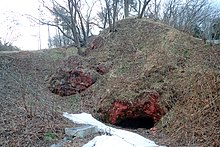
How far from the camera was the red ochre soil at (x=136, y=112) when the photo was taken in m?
8.22

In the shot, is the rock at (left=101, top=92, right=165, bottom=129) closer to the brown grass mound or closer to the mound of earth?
the mound of earth

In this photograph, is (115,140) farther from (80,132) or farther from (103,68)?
(103,68)

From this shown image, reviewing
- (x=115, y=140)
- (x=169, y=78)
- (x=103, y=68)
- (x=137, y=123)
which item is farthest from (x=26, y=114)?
(x=103, y=68)

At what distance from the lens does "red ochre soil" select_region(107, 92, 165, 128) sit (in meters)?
8.22

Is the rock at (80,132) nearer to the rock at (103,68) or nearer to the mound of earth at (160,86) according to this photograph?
the mound of earth at (160,86)

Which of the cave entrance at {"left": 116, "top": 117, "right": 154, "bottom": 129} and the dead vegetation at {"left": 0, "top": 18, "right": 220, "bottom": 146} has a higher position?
the dead vegetation at {"left": 0, "top": 18, "right": 220, "bottom": 146}

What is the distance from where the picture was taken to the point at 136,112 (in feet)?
27.6

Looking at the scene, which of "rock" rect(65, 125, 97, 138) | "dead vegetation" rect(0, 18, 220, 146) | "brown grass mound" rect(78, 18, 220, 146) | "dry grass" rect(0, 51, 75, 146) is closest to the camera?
"dry grass" rect(0, 51, 75, 146)

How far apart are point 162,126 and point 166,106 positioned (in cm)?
78

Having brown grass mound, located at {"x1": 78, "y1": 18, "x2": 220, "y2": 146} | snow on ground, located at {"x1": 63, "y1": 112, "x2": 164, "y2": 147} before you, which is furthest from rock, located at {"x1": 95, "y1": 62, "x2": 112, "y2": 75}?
snow on ground, located at {"x1": 63, "y1": 112, "x2": 164, "y2": 147}

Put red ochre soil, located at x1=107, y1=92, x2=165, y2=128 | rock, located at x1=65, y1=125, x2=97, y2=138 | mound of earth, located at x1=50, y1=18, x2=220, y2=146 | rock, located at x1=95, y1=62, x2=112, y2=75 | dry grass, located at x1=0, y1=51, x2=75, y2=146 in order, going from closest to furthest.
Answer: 1. dry grass, located at x1=0, y1=51, x2=75, y2=146
2. rock, located at x1=65, y1=125, x2=97, y2=138
3. mound of earth, located at x1=50, y1=18, x2=220, y2=146
4. red ochre soil, located at x1=107, y1=92, x2=165, y2=128
5. rock, located at x1=95, y1=62, x2=112, y2=75

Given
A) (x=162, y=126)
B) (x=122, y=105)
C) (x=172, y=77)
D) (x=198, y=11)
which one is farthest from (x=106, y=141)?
(x=198, y=11)

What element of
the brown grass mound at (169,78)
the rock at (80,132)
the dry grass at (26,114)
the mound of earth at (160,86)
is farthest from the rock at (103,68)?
the rock at (80,132)

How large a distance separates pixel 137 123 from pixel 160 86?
1414 mm
